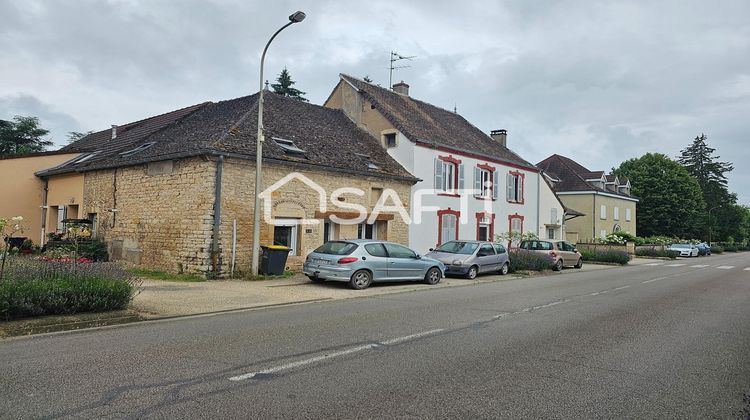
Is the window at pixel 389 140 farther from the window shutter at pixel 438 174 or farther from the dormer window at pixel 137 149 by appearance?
the dormer window at pixel 137 149

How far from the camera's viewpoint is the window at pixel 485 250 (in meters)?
19.6

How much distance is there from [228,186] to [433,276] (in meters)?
7.09

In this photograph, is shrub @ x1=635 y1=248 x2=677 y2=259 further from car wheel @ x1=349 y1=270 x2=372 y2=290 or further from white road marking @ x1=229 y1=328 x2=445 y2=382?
white road marking @ x1=229 y1=328 x2=445 y2=382

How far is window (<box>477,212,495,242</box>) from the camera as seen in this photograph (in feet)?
91.6

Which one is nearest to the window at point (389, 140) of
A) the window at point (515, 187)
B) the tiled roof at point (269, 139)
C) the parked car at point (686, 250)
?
the tiled roof at point (269, 139)

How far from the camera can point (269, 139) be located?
63.2 ft

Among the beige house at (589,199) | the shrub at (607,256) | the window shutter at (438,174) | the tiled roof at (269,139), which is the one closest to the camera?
the tiled roof at (269,139)

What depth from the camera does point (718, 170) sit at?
7681 centimetres

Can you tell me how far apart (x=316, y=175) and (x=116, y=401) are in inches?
588

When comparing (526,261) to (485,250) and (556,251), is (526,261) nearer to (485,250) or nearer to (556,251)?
(556,251)

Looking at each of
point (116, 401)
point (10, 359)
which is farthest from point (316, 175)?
point (116, 401)

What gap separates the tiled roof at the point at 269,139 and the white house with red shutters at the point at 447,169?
3.25 feet

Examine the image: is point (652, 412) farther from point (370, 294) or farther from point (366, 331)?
point (370, 294)

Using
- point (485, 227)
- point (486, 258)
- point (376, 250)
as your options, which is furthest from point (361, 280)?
point (485, 227)
